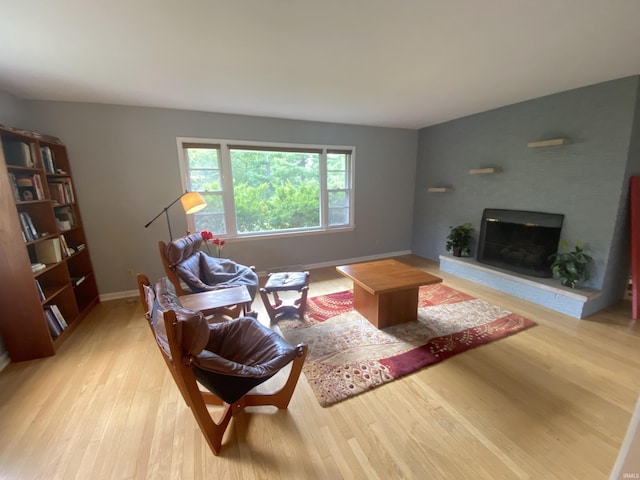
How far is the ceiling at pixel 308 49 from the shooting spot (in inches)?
55.1

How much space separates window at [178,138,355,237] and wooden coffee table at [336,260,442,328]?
1651mm

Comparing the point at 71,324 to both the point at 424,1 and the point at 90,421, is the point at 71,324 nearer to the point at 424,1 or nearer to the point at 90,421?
the point at 90,421

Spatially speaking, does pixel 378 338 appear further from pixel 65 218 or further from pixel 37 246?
pixel 65 218

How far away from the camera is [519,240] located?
129 inches

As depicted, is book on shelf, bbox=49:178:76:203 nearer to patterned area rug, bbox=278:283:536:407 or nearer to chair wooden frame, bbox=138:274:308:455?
chair wooden frame, bbox=138:274:308:455

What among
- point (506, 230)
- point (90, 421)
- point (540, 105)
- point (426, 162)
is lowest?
point (90, 421)

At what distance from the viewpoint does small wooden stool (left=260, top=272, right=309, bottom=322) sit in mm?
2573

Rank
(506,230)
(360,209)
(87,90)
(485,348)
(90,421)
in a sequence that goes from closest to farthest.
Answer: (90,421) → (485,348) → (87,90) → (506,230) → (360,209)

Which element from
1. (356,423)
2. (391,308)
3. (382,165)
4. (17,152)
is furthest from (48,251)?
(382,165)

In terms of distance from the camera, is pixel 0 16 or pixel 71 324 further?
pixel 71 324

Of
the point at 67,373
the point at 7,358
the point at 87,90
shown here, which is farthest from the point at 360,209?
the point at 7,358

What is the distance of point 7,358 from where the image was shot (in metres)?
2.02

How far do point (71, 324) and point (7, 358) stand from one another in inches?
18.2

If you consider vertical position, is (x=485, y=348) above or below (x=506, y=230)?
below
